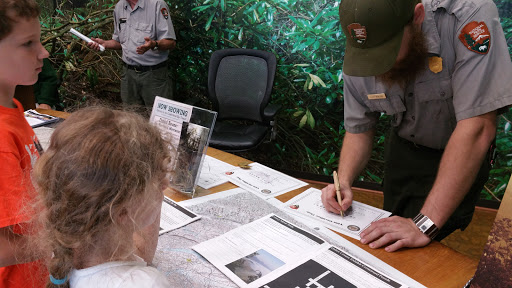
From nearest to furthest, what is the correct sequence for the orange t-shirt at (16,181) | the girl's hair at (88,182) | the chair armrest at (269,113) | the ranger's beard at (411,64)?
the girl's hair at (88,182), the orange t-shirt at (16,181), the ranger's beard at (411,64), the chair armrest at (269,113)

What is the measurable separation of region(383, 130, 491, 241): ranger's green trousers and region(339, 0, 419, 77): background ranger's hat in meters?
0.53

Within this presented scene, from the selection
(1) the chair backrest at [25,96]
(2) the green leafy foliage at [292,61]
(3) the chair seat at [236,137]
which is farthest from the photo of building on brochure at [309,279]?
(1) the chair backrest at [25,96]

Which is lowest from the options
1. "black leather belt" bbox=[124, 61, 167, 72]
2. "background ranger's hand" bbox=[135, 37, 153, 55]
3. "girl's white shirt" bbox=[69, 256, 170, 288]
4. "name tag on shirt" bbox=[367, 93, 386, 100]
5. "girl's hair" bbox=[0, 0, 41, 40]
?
"black leather belt" bbox=[124, 61, 167, 72]

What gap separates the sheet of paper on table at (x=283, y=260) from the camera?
82cm

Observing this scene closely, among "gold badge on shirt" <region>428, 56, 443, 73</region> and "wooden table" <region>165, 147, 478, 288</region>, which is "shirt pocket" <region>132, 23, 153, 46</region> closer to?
"gold badge on shirt" <region>428, 56, 443, 73</region>

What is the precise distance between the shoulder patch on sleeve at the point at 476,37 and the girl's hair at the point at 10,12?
123 cm

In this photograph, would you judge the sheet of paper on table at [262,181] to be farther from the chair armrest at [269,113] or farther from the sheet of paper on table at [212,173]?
the chair armrest at [269,113]

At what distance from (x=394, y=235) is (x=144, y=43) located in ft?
A: 9.20

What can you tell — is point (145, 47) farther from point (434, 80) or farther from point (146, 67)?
point (434, 80)

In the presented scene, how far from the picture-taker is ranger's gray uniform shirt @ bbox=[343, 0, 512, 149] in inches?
41.1

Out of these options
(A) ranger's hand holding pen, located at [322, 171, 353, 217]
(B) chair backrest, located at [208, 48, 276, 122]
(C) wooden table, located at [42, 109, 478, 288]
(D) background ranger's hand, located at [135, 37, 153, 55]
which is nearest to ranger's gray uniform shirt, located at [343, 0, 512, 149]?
(A) ranger's hand holding pen, located at [322, 171, 353, 217]

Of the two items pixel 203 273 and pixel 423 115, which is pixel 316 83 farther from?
pixel 203 273

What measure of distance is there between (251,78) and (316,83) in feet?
2.18

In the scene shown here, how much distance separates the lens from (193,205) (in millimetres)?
1151
